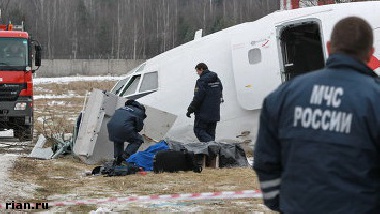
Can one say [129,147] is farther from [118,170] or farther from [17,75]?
[17,75]

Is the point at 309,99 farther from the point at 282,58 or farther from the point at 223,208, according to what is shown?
the point at 282,58

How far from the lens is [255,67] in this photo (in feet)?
41.0

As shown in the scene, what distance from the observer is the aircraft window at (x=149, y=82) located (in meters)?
13.6

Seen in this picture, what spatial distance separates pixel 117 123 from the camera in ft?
34.0

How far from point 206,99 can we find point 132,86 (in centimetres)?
253

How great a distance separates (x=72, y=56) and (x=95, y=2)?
543 inches

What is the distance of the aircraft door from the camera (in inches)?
486

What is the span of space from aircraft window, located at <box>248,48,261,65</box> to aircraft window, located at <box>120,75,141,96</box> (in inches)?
106

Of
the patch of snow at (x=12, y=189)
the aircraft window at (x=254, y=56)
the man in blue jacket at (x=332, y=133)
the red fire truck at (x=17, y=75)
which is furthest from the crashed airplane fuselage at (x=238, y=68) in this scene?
the man in blue jacket at (x=332, y=133)

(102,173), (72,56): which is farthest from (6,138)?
(72,56)

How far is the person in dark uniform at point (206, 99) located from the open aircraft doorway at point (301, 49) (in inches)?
56.1

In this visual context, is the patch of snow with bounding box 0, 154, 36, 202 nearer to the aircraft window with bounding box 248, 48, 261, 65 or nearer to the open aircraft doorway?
the aircraft window with bounding box 248, 48, 261, 65

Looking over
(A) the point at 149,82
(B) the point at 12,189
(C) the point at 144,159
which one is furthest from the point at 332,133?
(A) the point at 149,82

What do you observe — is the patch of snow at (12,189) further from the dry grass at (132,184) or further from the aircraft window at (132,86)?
the aircraft window at (132,86)
